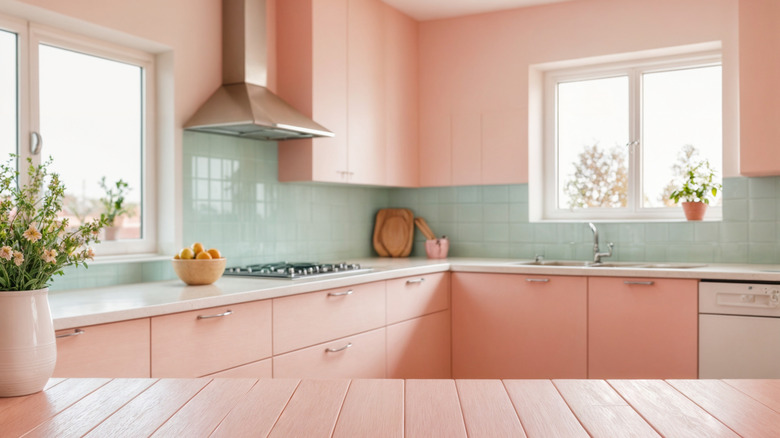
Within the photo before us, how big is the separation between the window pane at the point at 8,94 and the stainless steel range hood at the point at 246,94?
2.32 feet

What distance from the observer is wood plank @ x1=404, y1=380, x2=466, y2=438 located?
3.17ft

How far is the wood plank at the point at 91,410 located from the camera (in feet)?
3.19

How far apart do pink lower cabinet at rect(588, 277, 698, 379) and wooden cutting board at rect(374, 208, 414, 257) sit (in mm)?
1431

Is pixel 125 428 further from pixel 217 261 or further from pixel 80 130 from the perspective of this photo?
pixel 80 130

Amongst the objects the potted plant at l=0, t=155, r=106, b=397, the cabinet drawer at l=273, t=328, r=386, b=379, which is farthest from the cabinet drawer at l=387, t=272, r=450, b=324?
the potted plant at l=0, t=155, r=106, b=397

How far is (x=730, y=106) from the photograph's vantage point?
11.7ft

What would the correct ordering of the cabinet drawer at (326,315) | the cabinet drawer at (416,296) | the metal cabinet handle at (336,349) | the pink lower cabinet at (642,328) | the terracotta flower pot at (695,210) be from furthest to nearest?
the terracotta flower pot at (695,210) → the cabinet drawer at (416,296) → the pink lower cabinet at (642,328) → the metal cabinet handle at (336,349) → the cabinet drawer at (326,315)

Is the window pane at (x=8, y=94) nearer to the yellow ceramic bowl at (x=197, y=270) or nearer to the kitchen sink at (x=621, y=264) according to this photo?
the yellow ceramic bowl at (x=197, y=270)

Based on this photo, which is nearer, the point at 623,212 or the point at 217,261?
the point at 217,261

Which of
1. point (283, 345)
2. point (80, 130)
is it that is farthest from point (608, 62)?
point (80, 130)

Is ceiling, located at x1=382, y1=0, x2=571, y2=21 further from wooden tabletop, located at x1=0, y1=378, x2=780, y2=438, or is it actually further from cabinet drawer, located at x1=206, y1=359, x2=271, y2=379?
wooden tabletop, located at x1=0, y1=378, x2=780, y2=438

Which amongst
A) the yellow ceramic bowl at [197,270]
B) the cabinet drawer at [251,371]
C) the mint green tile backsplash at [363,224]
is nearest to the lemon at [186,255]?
the yellow ceramic bowl at [197,270]

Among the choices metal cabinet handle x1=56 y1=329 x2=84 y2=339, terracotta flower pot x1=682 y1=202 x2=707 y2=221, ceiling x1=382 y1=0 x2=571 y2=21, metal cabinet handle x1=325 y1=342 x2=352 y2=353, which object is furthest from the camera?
ceiling x1=382 y1=0 x2=571 y2=21

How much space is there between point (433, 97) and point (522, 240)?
1.10m
